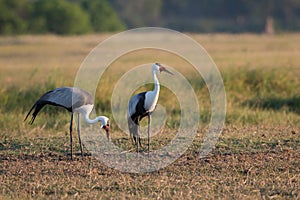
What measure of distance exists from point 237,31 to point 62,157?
1481 inches

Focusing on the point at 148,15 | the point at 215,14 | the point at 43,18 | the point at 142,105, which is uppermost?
the point at 142,105

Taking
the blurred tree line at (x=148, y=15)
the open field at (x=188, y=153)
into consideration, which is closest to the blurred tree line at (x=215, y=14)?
the blurred tree line at (x=148, y=15)

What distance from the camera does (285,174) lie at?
621 centimetres

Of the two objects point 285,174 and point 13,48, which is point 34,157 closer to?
point 285,174

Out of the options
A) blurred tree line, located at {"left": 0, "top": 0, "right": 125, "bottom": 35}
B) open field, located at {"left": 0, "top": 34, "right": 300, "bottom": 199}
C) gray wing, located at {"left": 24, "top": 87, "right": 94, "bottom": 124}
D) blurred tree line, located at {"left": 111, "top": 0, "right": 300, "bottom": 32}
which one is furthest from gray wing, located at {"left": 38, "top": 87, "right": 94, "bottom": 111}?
blurred tree line, located at {"left": 111, "top": 0, "right": 300, "bottom": 32}

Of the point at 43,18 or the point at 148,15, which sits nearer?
the point at 43,18

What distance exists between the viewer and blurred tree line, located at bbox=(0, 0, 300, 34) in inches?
1334

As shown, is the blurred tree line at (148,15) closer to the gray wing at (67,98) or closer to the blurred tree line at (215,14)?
the blurred tree line at (215,14)

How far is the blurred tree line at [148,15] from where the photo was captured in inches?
1334

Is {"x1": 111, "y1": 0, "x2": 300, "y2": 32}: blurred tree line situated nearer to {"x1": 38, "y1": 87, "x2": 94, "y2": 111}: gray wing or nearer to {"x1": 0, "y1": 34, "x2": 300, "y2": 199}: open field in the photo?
{"x1": 0, "y1": 34, "x2": 300, "y2": 199}: open field

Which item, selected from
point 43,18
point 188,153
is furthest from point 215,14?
point 188,153

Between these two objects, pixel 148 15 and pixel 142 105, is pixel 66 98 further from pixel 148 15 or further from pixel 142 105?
pixel 148 15

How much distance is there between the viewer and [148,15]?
5241cm

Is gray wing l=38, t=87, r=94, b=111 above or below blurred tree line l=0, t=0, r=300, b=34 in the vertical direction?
above
